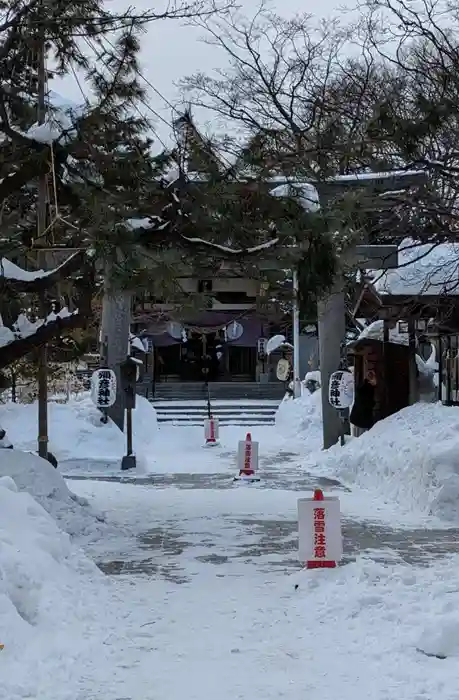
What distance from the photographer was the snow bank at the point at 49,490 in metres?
9.85

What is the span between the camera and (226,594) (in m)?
7.14

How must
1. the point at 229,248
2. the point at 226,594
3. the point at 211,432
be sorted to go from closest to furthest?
1. the point at 226,594
2. the point at 229,248
3. the point at 211,432

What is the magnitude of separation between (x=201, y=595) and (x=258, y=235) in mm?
3946

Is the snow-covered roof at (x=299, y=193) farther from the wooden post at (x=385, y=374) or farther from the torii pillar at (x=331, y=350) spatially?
the torii pillar at (x=331, y=350)

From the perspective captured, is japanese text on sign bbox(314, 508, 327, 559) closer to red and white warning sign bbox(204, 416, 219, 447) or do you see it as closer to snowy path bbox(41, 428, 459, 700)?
snowy path bbox(41, 428, 459, 700)

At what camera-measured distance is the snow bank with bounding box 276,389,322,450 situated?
2655 cm

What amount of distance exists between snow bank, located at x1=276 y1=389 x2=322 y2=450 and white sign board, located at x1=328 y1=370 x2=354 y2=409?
16.3 feet

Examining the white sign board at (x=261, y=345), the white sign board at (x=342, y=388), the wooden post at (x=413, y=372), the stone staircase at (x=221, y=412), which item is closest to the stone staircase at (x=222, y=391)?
the stone staircase at (x=221, y=412)

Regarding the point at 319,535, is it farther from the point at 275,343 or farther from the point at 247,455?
the point at 275,343

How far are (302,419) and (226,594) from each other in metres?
21.5

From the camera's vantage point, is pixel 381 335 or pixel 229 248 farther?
pixel 381 335

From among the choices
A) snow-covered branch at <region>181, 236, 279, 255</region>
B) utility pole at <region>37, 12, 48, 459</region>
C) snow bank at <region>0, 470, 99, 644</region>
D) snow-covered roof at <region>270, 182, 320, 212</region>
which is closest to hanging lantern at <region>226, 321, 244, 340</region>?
utility pole at <region>37, 12, 48, 459</region>

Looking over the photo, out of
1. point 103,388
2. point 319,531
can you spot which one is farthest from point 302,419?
point 319,531

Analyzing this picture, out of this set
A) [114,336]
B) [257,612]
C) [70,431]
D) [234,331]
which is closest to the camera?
[257,612]
